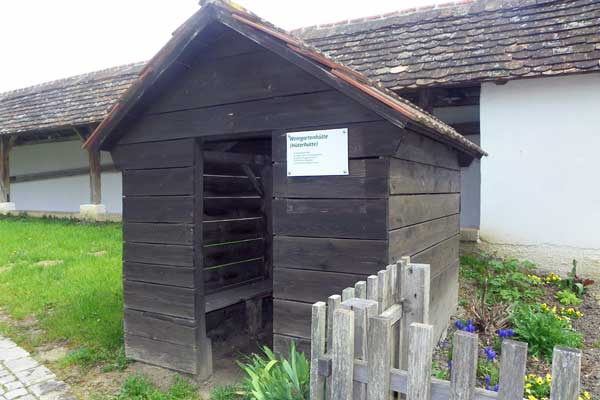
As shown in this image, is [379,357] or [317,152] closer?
[379,357]

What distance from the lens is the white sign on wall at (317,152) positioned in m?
3.15

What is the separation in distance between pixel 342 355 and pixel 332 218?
139cm

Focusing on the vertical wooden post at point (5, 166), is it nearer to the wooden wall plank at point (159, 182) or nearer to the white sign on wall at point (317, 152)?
the wooden wall plank at point (159, 182)

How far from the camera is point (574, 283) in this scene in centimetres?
596

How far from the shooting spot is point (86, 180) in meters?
13.8

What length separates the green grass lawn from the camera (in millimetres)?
4840

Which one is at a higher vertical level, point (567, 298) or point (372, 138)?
point (372, 138)

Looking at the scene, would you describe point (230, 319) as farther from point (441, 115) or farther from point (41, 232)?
point (41, 232)

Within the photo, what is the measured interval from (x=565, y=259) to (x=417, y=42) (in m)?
4.32

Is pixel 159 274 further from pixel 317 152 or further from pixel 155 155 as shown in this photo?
pixel 317 152

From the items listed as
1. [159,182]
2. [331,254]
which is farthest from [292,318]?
[159,182]

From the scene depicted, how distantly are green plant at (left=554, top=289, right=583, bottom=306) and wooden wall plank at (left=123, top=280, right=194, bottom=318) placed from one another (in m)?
4.45

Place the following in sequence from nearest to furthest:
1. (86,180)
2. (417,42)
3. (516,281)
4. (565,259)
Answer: (516,281), (565,259), (417,42), (86,180)

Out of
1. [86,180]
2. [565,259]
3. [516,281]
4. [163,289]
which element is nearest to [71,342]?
[163,289]
